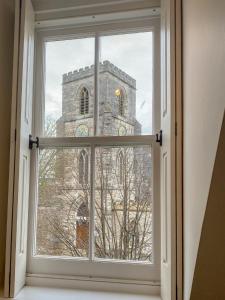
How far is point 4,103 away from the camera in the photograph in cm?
175

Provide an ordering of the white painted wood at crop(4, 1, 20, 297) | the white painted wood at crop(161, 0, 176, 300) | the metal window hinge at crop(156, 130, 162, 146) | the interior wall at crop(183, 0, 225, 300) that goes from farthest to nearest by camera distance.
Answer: the metal window hinge at crop(156, 130, 162, 146)
the white painted wood at crop(4, 1, 20, 297)
the white painted wood at crop(161, 0, 176, 300)
the interior wall at crop(183, 0, 225, 300)

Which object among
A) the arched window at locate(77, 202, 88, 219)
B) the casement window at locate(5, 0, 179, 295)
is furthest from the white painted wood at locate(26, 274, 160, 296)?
the arched window at locate(77, 202, 88, 219)

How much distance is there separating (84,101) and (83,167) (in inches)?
15.7

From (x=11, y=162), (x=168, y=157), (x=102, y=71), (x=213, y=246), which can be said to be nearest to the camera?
(x=213, y=246)

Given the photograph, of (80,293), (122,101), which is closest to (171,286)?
(80,293)

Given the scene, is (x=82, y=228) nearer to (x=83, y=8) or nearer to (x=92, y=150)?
(x=92, y=150)

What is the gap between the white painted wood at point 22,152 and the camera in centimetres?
159

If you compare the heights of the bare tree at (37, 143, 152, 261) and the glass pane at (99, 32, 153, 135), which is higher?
the glass pane at (99, 32, 153, 135)

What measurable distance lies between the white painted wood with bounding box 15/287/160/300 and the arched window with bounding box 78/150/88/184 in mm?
602

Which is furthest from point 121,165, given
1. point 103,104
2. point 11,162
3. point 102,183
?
point 11,162

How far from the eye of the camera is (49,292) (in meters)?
1.65

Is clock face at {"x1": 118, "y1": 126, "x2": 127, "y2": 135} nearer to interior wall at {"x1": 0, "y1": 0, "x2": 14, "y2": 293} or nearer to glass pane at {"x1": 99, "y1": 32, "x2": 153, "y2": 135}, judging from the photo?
glass pane at {"x1": 99, "y1": 32, "x2": 153, "y2": 135}

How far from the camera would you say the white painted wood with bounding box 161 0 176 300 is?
144 cm

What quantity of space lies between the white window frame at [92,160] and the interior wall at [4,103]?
0.49 ft
